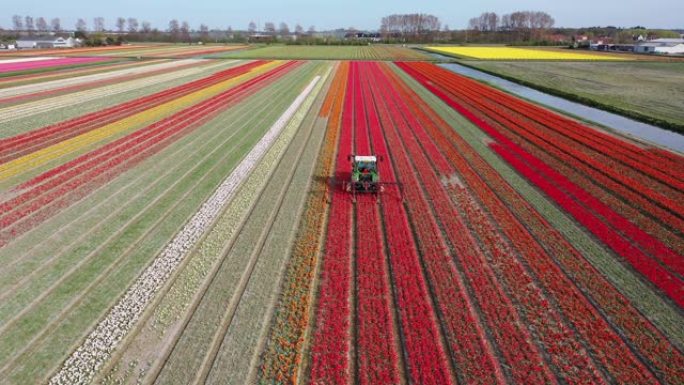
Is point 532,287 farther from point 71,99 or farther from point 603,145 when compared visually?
A: point 71,99

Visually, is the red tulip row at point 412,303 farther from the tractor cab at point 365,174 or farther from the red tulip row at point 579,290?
the red tulip row at point 579,290

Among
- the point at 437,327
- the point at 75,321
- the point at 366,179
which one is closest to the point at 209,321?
the point at 75,321

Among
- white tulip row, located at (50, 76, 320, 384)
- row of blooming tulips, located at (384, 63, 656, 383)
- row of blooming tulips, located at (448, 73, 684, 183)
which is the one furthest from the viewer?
row of blooming tulips, located at (448, 73, 684, 183)

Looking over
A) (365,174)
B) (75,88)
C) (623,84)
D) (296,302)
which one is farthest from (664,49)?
(296,302)

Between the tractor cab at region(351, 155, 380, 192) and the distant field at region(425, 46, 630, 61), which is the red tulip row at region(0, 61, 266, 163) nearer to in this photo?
the tractor cab at region(351, 155, 380, 192)

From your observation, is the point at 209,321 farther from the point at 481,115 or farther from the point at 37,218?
the point at 481,115

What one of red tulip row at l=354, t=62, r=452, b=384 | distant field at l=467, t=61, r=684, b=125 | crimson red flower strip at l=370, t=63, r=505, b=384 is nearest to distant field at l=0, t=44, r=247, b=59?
distant field at l=467, t=61, r=684, b=125
